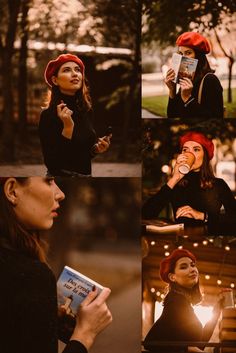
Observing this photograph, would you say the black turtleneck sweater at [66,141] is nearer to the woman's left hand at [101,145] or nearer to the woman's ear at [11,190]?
the woman's left hand at [101,145]

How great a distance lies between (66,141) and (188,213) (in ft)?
2.73

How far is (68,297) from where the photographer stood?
3137mm

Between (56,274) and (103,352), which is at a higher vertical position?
(56,274)

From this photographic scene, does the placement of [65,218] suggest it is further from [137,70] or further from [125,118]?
[137,70]

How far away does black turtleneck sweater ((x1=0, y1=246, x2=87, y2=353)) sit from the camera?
2.97 m

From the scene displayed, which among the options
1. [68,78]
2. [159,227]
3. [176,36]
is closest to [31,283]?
[159,227]

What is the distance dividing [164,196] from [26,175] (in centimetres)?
82

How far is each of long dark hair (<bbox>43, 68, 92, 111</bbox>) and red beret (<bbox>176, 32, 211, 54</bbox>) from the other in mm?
600

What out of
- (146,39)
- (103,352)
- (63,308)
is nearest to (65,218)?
(63,308)

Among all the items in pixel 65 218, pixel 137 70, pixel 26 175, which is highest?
pixel 137 70

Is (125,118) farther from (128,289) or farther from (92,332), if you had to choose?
(92,332)

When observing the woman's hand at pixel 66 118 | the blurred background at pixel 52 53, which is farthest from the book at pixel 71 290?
the woman's hand at pixel 66 118

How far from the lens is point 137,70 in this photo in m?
3.24

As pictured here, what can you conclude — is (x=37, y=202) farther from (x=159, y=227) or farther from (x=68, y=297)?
(x=159, y=227)
